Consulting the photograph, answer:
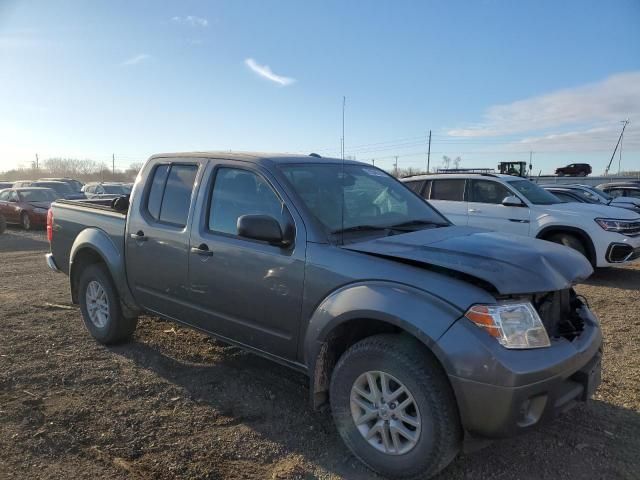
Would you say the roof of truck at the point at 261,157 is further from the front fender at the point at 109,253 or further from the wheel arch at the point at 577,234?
the wheel arch at the point at 577,234

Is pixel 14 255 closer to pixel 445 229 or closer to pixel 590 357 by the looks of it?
pixel 445 229

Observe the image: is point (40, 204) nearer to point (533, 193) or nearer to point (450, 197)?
point (450, 197)

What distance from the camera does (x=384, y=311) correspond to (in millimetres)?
2779

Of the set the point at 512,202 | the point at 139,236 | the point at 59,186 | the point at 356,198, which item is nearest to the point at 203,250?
the point at 139,236

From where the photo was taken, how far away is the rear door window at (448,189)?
32.2ft

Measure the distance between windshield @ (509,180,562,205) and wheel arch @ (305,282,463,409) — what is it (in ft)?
23.1

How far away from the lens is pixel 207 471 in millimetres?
2969

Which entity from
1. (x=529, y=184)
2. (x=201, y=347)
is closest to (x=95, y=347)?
(x=201, y=347)

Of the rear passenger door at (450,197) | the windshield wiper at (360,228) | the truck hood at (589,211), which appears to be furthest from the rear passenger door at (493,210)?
the windshield wiper at (360,228)

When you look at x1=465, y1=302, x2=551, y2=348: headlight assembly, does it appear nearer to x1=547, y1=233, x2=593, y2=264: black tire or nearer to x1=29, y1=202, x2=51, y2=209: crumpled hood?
x1=547, y1=233, x2=593, y2=264: black tire

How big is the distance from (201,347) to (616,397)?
3.62 m

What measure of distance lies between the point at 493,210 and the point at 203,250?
22.5ft

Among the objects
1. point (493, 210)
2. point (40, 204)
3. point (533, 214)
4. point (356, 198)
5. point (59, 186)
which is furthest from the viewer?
point (59, 186)

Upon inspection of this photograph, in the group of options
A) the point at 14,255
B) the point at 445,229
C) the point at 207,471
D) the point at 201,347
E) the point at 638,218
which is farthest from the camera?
the point at 14,255
